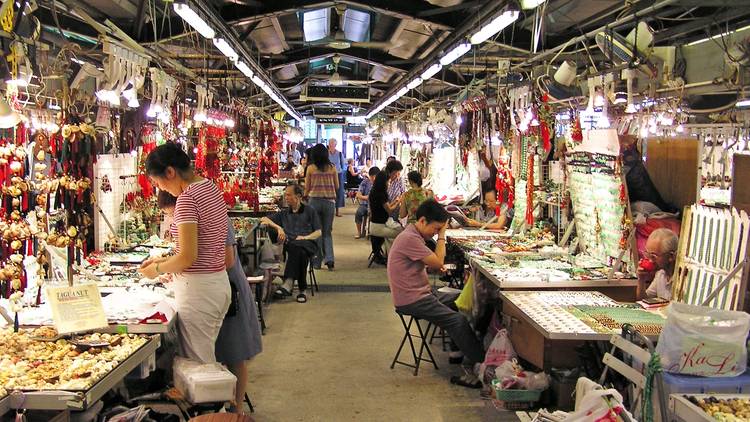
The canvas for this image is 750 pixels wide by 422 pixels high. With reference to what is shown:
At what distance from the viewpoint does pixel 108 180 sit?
6.94 meters

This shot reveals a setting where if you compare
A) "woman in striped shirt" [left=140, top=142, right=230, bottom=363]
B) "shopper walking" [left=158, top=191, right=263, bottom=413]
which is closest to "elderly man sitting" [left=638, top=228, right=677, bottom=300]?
"shopper walking" [left=158, top=191, right=263, bottom=413]

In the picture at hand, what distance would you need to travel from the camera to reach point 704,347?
387 cm

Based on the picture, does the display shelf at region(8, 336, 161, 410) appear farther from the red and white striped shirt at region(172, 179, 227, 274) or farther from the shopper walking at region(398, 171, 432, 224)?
the shopper walking at region(398, 171, 432, 224)

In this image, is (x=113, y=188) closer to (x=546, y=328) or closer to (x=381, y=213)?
(x=546, y=328)

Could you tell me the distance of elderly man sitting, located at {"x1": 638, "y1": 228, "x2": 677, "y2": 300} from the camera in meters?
5.60

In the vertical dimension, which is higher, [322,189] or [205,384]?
[322,189]

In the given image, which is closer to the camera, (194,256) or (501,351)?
(194,256)

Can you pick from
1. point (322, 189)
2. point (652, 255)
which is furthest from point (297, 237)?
point (652, 255)

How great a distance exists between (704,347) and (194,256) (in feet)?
9.78

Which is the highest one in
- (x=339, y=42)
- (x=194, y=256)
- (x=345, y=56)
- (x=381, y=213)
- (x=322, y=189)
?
(x=345, y=56)

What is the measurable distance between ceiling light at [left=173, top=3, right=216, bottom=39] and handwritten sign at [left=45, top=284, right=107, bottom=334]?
2174 millimetres

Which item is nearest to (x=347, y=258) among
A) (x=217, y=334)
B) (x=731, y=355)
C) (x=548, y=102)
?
(x=548, y=102)

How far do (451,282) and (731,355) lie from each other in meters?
5.57

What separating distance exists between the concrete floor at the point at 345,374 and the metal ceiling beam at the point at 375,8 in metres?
3.46
